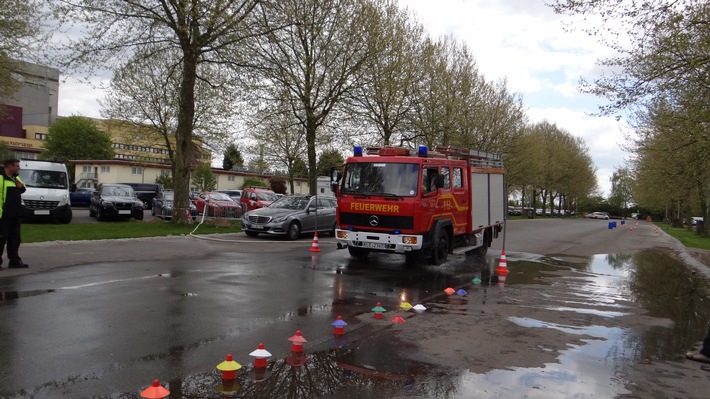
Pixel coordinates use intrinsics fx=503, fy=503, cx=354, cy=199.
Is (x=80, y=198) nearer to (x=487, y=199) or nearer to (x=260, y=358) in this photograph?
(x=487, y=199)

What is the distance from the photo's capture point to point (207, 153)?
3978cm

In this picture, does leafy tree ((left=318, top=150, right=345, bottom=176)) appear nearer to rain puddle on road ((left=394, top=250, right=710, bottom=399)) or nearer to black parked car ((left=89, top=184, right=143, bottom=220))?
black parked car ((left=89, top=184, right=143, bottom=220))

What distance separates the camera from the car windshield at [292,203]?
18.7 meters

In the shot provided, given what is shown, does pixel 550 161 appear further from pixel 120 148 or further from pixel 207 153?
pixel 120 148

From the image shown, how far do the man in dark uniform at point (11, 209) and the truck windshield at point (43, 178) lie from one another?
10.5 metres

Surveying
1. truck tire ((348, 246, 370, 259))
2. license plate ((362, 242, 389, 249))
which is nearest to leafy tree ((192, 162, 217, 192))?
truck tire ((348, 246, 370, 259))

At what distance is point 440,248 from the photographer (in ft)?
39.8

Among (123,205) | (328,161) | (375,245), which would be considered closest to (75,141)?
(328,161)

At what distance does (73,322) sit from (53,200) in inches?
572

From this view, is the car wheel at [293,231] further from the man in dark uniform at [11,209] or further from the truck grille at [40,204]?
the man in dark uniform at [11,209]

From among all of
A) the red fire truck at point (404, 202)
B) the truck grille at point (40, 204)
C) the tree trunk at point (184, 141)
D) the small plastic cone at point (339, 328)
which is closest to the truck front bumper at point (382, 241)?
the red fire truck at point (404, 202)

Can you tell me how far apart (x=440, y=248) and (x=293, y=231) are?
6.98 metres

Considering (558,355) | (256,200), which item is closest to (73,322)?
(558,355)

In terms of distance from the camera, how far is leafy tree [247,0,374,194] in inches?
885
